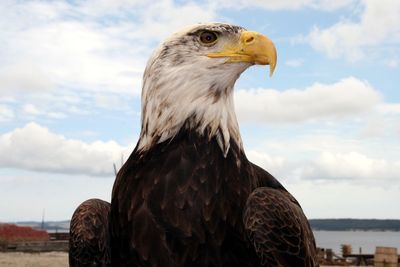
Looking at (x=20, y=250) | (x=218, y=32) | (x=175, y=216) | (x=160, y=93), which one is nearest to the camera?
(x=175, y=216)

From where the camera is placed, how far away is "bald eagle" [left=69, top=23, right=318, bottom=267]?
424 cm

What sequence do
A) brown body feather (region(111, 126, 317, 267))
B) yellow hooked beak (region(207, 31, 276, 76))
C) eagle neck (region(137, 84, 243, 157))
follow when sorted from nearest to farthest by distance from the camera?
brown body feather (region(111, 126, 317, 267)) → eagle neck (region(137, 84, 243, 157)) → yellow hooked beak (region(207, 31, 276, 76))

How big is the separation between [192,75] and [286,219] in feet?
4.11

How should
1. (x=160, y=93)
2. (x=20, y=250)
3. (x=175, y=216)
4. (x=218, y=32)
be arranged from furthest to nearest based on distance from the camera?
(x=20, y=250) → (x=218, y=32) → (x=160, y=93) → (x=175, y=216)

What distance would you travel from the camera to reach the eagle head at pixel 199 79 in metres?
4.48

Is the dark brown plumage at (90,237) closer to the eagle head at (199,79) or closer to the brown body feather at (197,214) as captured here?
the brown body feather at (197,214)

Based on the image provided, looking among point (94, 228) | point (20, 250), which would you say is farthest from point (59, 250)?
point (94, 228)

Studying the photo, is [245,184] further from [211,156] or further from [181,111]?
[181,111]

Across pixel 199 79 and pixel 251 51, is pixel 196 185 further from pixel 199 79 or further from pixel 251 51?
pixel 251 51

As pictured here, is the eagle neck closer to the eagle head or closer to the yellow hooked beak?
the eagle head

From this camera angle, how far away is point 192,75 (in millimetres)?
4535

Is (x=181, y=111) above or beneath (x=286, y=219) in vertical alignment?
above

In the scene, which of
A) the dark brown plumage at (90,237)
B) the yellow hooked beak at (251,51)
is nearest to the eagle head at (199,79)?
the yellow hooked beak at (251,51)

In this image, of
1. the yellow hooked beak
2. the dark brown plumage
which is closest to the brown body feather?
the dark brown plumage
